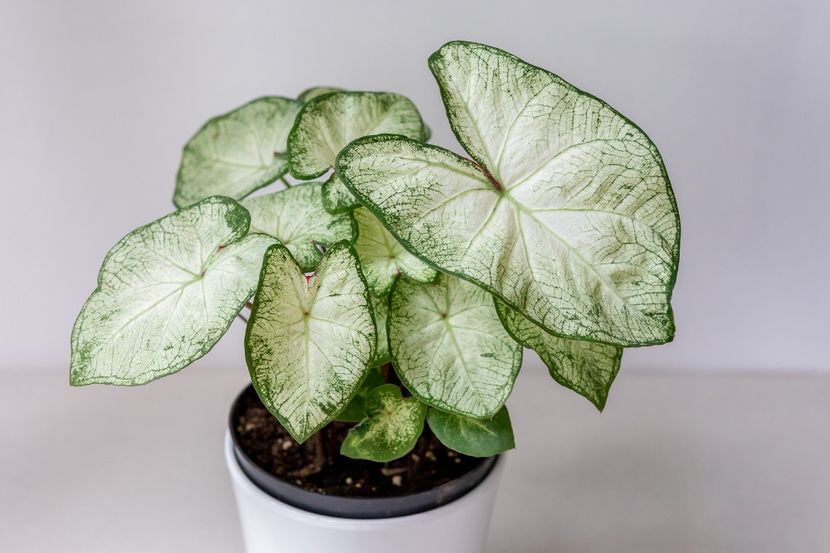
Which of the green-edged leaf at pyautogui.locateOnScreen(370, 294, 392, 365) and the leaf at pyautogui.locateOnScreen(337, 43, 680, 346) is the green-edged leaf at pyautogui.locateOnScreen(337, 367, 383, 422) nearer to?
the green-edged leaf at pyautogui.locateOnScreen(370, 294, 392, 365)

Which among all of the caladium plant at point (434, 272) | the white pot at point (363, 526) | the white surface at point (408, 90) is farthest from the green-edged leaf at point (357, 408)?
the white surface at point (408, 90)

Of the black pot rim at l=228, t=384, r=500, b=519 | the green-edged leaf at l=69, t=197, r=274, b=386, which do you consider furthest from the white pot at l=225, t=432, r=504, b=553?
the green-edged leaf at l=69, t=197, r=274, b=386

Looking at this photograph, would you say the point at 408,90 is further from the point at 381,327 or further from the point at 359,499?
the point at 359,499

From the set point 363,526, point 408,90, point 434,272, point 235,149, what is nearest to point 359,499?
point 363,526

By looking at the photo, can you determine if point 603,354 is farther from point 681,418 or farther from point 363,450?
point 681,418

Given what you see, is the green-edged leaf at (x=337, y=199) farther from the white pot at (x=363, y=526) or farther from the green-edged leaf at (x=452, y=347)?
the white pot at (x=363, y=526)

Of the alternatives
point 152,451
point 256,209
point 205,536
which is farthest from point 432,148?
point 152,451
